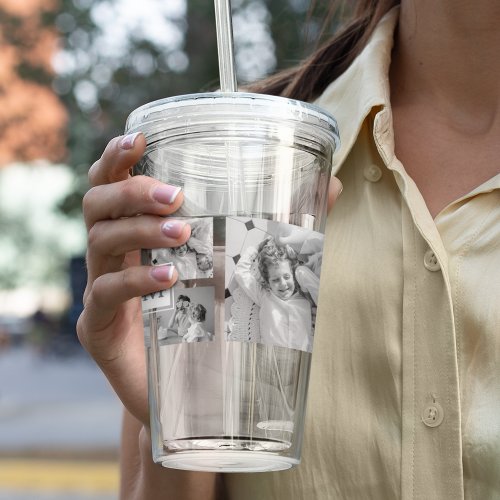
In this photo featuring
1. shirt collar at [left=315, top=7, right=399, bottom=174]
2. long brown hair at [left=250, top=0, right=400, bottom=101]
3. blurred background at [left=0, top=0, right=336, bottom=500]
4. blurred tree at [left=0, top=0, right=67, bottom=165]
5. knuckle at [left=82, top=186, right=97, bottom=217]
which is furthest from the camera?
blurred tree at [left=0, top=0, right=67, bottom=165]

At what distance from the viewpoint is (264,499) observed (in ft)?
3.62

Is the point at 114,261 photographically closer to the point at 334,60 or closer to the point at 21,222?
the point at 334,60

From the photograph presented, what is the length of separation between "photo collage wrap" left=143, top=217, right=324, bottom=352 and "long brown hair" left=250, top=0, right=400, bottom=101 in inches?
20.5

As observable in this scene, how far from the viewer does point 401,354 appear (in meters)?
1.07

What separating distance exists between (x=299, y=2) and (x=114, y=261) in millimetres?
5348

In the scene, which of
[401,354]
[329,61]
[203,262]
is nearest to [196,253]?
[203,262]

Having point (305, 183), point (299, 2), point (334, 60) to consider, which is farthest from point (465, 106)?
point (299, 2)

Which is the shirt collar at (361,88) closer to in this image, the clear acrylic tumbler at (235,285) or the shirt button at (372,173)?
the shirt button at (372,173)

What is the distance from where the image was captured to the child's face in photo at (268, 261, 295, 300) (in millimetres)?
837

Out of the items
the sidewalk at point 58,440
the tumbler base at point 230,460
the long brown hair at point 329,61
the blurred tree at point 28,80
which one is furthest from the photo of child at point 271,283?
the blurred tree at point 28,80

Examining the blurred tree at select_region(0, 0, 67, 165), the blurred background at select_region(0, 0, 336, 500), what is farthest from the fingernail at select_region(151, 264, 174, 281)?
the blurred tree at select_region(0, 0, 67, 165)

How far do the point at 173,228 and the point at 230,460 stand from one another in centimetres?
21

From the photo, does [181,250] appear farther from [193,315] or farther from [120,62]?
[120,62]

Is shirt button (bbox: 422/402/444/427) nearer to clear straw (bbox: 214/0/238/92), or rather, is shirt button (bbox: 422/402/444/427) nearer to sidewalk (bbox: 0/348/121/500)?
clear straw (bbox: 214/0/238/92)
